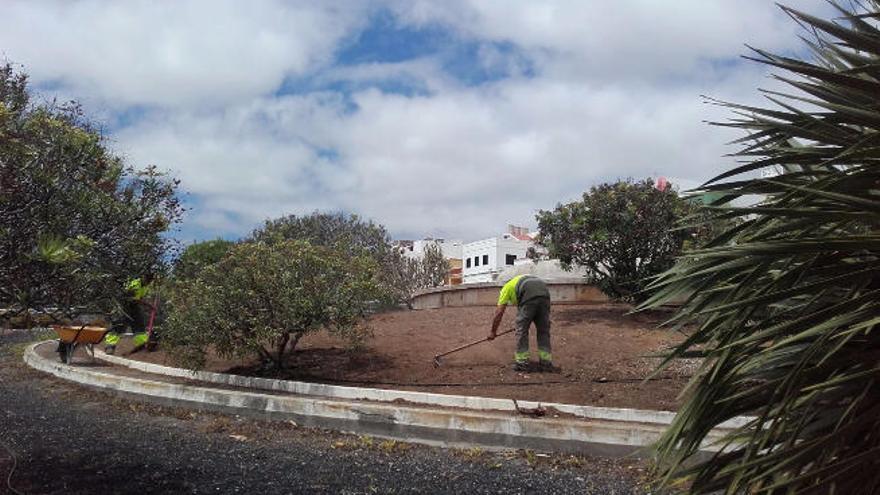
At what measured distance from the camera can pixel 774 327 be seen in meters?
2.96

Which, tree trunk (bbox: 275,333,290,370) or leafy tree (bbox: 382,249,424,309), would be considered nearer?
tree trunk (bbox: 275,333,290,370)

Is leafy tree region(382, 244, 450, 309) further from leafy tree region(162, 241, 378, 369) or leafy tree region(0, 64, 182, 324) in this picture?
leafy tree region(0, 64, 182, 324)

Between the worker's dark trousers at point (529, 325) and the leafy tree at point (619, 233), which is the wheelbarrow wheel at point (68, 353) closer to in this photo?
the worker's dark trousers at point (529, 325)

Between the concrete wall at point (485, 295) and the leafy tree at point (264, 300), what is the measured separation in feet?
22.8

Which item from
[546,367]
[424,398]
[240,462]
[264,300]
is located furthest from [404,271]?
[240,462]

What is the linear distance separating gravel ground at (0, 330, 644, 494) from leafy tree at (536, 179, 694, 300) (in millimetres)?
7393

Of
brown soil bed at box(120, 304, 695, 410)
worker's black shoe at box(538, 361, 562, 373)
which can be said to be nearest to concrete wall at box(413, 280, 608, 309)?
brown soil bed at box(120, 304, 695, 410)

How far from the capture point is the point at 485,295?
1862cm

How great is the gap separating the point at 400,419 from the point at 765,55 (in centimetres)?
689

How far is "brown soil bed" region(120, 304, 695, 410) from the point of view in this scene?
1050 centimetres

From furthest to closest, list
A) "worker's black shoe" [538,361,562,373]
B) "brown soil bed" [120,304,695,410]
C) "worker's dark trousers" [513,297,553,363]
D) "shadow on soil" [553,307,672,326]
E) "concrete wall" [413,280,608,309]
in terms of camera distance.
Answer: "concrete wall" [413,280,608,309] → "shadow on soil" [553,307,672,326] → "worker's black shoe" [538,361,562,373] → "worker's dark trousers" [513,297,553,363] → "brown soil bed" [120,304,695,410]

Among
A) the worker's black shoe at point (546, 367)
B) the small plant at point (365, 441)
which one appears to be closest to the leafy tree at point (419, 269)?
the worker's black shoe at point (546, 367)

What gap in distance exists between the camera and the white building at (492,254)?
66625 mm

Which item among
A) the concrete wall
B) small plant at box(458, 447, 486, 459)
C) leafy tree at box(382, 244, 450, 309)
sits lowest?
small plant at box(458, 447, 486, 459)
